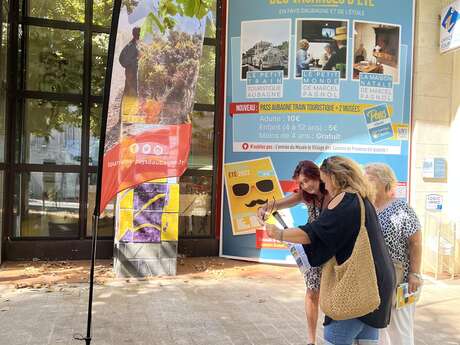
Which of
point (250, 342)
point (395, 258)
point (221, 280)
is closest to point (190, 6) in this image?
point (395, 258)

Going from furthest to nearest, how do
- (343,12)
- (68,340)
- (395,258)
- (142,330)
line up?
(343,12) → (142,330) → (68,340) → (395,258)

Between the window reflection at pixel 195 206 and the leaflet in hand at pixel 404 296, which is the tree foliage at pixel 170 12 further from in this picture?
the window reflection at pixel 195 206

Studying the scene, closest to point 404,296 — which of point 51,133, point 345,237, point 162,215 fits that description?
point 345,237

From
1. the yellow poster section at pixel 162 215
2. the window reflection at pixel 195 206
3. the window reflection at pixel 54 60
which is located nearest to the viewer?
the yellow poster section at pixel 162 215

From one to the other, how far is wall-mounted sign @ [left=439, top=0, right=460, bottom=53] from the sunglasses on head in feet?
11.6

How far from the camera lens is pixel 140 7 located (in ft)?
10.3

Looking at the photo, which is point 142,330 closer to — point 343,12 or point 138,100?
point 138,100

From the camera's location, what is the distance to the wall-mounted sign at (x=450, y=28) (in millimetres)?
7457

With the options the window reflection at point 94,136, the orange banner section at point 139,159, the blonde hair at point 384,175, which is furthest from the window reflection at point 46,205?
the blonde hair at point 384,175

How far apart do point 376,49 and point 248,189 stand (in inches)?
122

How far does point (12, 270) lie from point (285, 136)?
4644mm

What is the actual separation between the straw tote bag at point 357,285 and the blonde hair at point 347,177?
140mm

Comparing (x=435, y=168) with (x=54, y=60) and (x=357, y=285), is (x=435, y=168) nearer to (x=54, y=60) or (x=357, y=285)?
(x=357, y=285)

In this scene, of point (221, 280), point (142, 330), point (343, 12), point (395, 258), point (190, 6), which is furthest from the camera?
point (343, 12)
